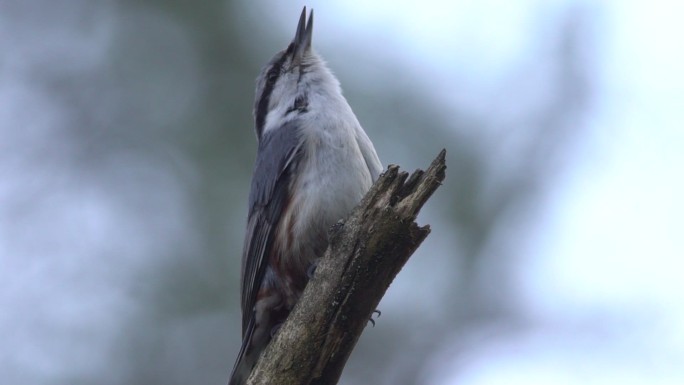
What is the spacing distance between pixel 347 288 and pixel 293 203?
1225 millimetres

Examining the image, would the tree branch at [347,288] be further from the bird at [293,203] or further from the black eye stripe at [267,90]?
the black eye stripe at [267,90]

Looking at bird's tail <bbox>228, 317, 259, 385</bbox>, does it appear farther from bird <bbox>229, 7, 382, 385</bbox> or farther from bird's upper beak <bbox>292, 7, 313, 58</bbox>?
bird's upper beak <bbox>292, 7, 313, 58</bbox>

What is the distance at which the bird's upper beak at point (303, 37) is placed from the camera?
20.4 feet

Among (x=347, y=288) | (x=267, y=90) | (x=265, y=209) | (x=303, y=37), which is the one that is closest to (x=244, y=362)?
(x=265, y=209)

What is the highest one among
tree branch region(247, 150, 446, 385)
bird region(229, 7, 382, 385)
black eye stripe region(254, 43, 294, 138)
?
black eye stripe region(254, 43, 294, 138)

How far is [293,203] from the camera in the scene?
16.7 ft

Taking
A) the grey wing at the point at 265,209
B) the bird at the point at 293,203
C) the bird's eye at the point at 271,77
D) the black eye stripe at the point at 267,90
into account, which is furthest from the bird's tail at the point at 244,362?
the bird's eye at the point at 271,77

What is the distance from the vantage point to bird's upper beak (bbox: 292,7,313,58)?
245 inches

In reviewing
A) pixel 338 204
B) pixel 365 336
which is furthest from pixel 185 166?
pixel 338 204

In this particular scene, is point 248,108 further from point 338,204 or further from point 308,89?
point 338,204

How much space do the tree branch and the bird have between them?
825 mm

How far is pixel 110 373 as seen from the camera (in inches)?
294

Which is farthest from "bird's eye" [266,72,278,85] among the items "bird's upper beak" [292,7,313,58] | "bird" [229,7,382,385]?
"bird" [229,7,382,385]

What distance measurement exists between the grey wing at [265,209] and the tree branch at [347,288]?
3.46 feet
